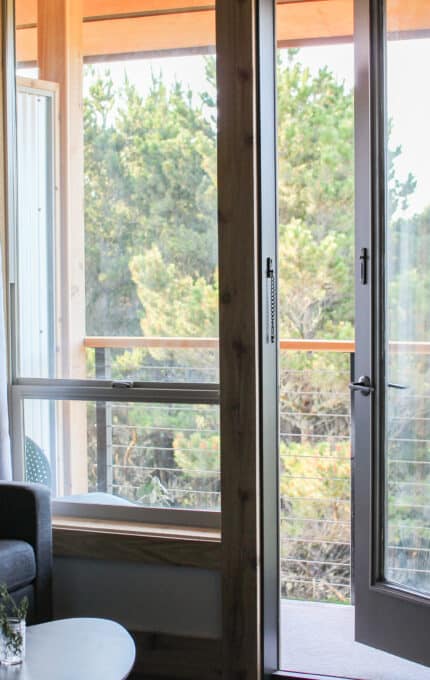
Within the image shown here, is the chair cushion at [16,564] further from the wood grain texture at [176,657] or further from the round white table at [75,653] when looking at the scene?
the wood grain texture at [176,657]

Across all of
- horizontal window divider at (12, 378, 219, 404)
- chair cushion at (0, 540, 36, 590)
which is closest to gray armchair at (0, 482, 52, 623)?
chair cushion at (0, 540, 36, 590)

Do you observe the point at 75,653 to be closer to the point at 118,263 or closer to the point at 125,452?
the point at 125,452

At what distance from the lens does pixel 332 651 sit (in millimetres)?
2941

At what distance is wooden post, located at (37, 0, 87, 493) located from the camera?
3000 mm

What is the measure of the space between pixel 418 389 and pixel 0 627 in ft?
4.88

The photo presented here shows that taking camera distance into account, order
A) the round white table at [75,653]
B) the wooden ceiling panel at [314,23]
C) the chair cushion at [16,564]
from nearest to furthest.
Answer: the round white table at [75,653]
the chair cushion at [16,564]
the wooden ceiling panel at [314,23]

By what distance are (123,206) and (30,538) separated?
1.20 m

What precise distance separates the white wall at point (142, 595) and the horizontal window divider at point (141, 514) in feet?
0.55

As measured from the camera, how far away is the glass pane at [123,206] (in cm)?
284

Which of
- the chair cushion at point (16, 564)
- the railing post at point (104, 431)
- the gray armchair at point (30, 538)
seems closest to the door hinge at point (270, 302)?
the railing post at point (104, 431)

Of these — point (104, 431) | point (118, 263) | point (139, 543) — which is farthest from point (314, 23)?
point (139, 543)

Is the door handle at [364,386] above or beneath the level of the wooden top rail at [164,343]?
beneath

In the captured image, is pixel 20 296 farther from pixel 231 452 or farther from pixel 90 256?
pixel 231 452

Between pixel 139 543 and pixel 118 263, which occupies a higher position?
pixel 118 263
